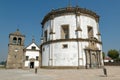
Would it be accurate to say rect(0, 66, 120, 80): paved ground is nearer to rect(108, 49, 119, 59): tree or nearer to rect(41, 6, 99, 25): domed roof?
rect(41, 6, 99, 25): domed roof

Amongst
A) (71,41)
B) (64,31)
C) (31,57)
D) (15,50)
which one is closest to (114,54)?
(31,57)

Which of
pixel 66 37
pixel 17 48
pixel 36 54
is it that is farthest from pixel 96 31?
pixel 17 48

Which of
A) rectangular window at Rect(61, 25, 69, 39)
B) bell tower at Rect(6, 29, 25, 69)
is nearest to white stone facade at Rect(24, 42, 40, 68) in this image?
bell tower at Rect(6, 29, 25, 69)

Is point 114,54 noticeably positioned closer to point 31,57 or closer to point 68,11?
point 31,57

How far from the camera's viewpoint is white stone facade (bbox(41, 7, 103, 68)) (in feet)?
95.2

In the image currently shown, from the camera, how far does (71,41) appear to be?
2953 cm

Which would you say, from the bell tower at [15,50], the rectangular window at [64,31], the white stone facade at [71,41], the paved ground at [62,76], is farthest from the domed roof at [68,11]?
the paved ground at [62,76]

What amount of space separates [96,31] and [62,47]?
9.93 metres

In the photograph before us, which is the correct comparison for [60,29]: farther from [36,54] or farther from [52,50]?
[36,54]

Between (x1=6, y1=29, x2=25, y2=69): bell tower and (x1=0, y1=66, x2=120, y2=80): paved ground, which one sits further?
(x1=6, y1=29, x2=25, y2=69): bell tower

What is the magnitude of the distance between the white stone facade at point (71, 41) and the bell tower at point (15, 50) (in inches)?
455

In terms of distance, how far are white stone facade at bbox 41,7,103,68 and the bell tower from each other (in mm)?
11548

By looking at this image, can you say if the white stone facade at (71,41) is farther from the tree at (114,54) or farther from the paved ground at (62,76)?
the tree at (114,54)

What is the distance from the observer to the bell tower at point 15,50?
40625mm
